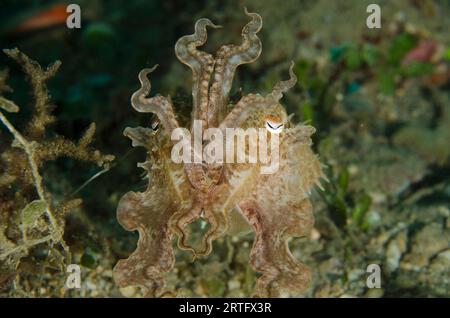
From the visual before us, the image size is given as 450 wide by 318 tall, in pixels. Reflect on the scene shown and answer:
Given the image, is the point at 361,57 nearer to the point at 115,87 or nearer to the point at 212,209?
the point at 115,87

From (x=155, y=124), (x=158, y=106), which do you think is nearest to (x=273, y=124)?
(x=158, y=106)

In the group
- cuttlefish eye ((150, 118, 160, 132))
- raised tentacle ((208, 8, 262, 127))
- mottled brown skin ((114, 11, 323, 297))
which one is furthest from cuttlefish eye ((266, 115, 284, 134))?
cuttlefish eye ((150, 118, 160, 132))

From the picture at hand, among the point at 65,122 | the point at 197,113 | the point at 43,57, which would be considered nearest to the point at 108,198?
the point at 65,122

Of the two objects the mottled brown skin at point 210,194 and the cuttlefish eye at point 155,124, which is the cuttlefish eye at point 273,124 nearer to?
the mottled brown skin at point 210,194

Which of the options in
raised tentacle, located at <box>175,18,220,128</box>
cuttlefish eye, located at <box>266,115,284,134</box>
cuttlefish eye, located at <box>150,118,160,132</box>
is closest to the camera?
raised tentacle, located at <box>175,18,220,128</box>

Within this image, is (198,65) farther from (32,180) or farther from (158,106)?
(32,180)

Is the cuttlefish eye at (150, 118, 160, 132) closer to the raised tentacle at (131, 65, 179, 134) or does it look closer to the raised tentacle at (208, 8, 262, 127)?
the raised tentacle at (131, 65, 179, 134)
